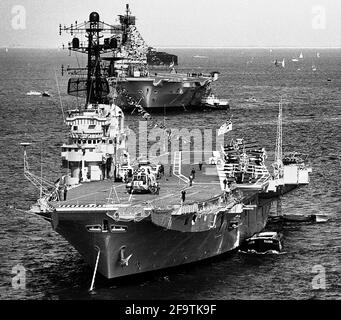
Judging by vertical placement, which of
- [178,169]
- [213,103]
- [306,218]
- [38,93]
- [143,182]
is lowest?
[38,93]

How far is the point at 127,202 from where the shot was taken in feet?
156

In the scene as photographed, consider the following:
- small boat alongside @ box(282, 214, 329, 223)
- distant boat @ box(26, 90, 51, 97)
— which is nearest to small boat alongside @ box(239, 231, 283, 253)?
small boat alongside @ box(282, 214, 329, 223)

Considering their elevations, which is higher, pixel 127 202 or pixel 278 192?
pixel 127 202

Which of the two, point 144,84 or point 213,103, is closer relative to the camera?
point 144,84

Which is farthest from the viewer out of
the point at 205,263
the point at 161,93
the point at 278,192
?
the point at 161,93

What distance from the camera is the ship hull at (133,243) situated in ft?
150

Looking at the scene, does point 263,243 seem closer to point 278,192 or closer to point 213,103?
point 278,192

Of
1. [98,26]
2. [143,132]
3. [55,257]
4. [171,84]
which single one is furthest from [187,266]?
[171,84]

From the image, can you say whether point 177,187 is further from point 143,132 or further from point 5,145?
point 143,132

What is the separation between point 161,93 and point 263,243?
276 feet

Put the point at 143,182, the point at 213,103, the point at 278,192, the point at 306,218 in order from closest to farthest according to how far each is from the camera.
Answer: the point at 143,182
the point at 278,192
the point at 306,218
the point at 213,103

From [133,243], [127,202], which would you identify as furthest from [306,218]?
[133,243]

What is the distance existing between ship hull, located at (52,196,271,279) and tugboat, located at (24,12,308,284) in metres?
0.05

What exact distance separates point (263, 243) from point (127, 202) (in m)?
8.93
